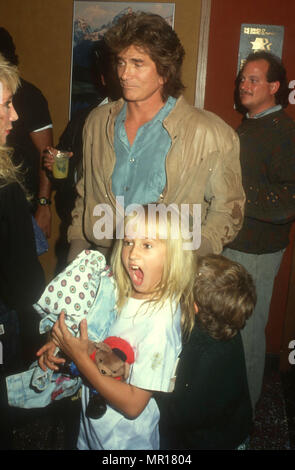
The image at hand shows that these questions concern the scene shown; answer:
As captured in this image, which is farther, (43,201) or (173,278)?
(43,201)

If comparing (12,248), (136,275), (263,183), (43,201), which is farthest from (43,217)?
(136,275)

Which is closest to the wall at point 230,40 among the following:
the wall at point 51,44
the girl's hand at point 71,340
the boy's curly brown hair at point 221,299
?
the wall at point 51,44

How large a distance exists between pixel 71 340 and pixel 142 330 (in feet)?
0.80

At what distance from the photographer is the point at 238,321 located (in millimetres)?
1694

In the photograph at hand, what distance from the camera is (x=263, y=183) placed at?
2643mm

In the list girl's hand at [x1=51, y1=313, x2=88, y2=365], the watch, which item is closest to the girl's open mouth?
girl's hand at [x1=51, y1=313, x2=88, y2=365]

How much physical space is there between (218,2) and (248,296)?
2337 mm

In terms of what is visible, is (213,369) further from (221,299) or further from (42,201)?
(42,201)

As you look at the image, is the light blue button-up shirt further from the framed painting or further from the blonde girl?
the framed painting

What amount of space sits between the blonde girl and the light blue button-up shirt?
0.35 m

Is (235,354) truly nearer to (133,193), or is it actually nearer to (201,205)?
(201,205)

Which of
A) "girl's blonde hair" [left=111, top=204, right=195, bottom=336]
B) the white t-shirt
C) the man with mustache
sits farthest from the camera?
the man with mustache

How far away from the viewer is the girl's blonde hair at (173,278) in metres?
1.61

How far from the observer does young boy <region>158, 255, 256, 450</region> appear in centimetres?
167
